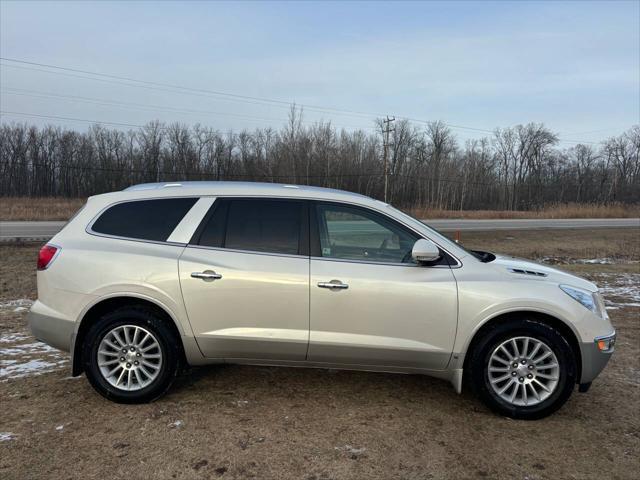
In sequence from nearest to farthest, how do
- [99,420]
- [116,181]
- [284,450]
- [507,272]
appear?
[284,450]
[99,420]
[507,272]
[116,181]

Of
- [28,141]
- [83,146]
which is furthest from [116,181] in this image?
[28,141]

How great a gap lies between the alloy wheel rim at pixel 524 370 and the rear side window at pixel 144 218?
2.86 m

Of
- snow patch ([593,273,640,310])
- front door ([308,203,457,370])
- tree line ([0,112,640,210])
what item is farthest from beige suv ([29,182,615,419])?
tree line ([0,112,640,210])

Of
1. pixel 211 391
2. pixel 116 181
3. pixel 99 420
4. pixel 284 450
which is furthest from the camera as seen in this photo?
pixel 116 181

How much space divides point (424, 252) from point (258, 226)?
1.38 m

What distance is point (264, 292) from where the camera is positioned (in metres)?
3.61

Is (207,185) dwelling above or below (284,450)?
above

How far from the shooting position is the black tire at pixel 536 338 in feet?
11.8

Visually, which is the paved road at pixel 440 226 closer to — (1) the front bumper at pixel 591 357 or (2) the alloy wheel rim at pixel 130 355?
(2) the alloy wheel rim at pixel 130 355

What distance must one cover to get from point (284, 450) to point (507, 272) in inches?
88.0

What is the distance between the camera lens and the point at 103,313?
3.81 metres

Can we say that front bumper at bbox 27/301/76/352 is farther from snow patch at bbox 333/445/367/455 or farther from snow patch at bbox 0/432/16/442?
snow patch at bbox 333/445/367/455

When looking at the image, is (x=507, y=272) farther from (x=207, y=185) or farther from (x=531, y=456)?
(x=207, y=185)

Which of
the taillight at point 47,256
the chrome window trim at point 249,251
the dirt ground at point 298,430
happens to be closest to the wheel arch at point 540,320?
the dirt ground at point 298,430
